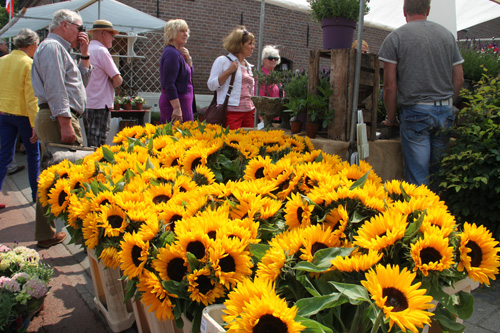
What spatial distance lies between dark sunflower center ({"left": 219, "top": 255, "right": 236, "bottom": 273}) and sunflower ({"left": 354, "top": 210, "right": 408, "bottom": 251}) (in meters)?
0.34

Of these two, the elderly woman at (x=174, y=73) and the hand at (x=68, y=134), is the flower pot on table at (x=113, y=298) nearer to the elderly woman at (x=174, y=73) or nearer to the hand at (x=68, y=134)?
the hand at (x=68, y=134)

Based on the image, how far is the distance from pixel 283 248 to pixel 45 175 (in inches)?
63.0

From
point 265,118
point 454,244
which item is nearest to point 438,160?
point 265,118

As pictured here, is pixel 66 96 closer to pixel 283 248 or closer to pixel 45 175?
pixel 45 175

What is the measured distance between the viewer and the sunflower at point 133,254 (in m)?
1.31

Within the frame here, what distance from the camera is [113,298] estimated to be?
227cm

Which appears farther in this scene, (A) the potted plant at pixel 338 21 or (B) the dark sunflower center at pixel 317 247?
(A) the potted plant at pixel 338 21

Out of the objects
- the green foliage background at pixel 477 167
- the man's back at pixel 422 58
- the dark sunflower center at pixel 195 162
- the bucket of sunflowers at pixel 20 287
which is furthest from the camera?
the man's back at pixel 422 58

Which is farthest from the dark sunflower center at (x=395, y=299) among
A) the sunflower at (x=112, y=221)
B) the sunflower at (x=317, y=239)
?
the sunflower at (x=112, y=221)

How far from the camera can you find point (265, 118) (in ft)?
13.6

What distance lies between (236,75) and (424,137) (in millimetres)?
1828

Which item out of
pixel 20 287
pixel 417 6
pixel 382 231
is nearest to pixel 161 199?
pixel 382 231

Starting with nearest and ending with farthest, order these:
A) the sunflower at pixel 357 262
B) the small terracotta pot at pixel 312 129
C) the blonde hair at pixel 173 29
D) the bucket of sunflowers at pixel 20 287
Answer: the sunflower at pixel 357 262, the bucket of sunflowers at pixel 20 287, the small terracotta pot at pixel 312 129, the blonde hair at pixel 173 29

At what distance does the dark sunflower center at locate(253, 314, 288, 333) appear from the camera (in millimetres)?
866
